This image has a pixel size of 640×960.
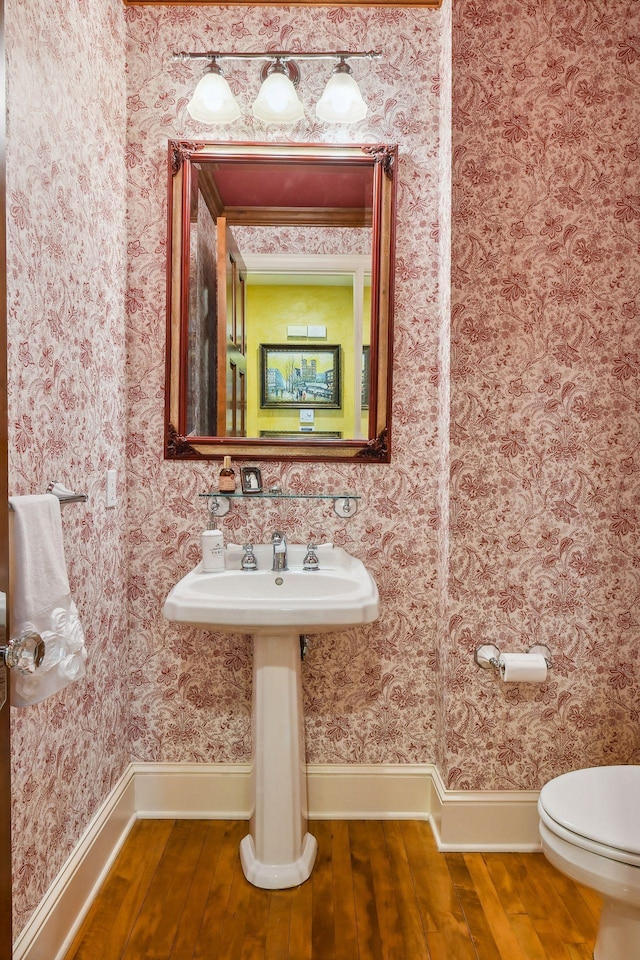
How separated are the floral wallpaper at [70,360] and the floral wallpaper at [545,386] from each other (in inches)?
40.7

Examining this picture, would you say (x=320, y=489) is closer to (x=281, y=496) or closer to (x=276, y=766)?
(x=281, y=496)

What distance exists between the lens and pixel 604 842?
129 cm

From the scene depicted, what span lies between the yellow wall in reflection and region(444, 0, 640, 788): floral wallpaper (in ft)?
1.24

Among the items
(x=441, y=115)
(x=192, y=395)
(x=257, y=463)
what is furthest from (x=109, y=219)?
(x=441, y=115)

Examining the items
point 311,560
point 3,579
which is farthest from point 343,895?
point 3,579

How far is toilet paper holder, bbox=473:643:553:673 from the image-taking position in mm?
1895

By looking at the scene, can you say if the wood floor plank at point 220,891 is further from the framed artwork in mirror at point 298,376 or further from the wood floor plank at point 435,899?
the framed artwork in mirror at point 298,376

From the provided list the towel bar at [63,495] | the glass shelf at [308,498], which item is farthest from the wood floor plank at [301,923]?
the towel bar at [63,495]

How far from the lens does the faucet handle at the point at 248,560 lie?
1.98 m

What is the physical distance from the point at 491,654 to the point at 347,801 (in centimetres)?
73

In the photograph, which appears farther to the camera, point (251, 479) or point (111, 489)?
point (251, 479)

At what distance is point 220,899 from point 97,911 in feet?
1.04

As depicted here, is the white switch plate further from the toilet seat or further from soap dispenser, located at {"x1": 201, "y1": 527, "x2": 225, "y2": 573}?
the toilet seat

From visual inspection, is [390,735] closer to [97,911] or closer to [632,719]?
[632,719]
